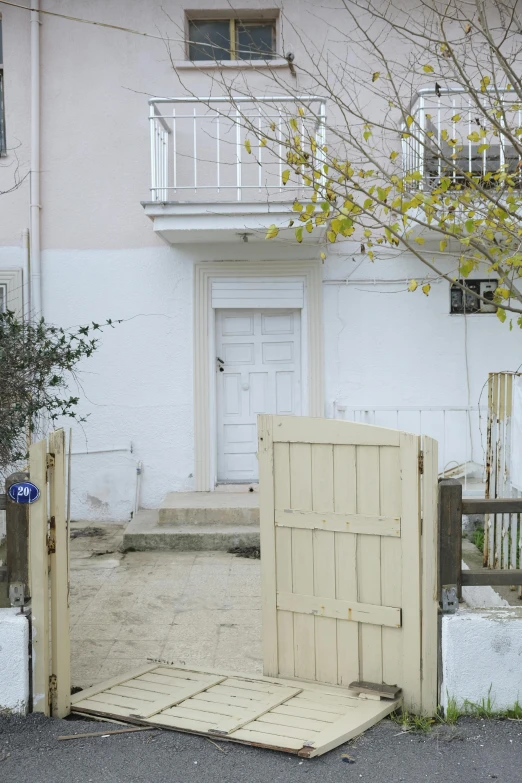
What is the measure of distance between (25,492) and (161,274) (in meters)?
5.50

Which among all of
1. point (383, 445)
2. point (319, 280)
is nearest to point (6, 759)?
point (383, 445)

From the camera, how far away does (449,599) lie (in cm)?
431

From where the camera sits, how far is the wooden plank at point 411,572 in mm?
4332

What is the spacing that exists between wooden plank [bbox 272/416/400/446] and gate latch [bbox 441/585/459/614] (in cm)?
78

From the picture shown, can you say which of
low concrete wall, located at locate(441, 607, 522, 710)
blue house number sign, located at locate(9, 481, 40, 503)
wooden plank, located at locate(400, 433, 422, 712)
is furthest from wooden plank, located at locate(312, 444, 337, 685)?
blue house number sign, located at locate(9, 481, 40, 503)

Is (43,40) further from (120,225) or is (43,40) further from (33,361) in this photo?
(33,361)

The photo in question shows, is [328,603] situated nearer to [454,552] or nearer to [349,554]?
[349,554]

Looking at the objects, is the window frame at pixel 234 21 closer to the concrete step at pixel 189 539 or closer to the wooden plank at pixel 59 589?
the concrete step at pixel 189 539

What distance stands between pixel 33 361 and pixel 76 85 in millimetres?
4359

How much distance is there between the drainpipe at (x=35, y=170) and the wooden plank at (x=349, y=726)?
6.35 m

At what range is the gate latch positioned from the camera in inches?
170

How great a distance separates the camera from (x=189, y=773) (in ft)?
12.4

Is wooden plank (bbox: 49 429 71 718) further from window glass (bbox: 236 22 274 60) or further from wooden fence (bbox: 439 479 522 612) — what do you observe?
window glass (bbox: 236 22 274 60)

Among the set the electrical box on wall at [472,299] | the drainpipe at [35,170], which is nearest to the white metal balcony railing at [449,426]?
the electrical box on wall at [472,299]
